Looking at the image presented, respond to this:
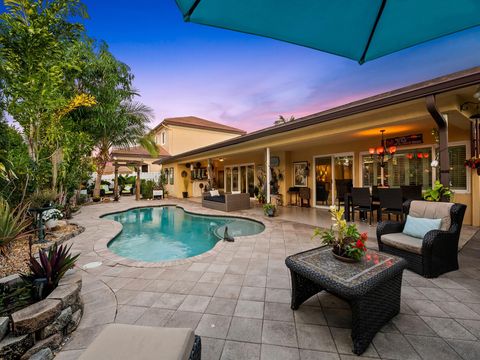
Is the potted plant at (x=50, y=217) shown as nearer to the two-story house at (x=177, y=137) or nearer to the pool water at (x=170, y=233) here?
the pool water at (x=170, y=233)

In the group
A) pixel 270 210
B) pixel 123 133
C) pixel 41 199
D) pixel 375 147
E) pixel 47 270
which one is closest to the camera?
pixel 47 270

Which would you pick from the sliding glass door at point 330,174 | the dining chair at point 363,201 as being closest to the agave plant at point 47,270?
the dining chair at point 363,201

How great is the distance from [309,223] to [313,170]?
396 cm

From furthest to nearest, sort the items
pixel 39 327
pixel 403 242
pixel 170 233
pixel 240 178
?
pixel 240 178 → pixel 170 233 → pixel 403 242 → pixel 39 327

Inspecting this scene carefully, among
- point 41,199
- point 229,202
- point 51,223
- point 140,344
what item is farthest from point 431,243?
point 51,223

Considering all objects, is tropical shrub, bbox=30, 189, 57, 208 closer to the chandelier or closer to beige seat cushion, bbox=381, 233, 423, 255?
beige seat cushion, bbox=381, 233, 423, 255

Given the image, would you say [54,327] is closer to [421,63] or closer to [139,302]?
[139,302]

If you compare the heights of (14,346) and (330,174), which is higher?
(330,174)

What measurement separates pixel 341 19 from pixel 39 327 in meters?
3.79

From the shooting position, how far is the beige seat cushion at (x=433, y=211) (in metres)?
3.27

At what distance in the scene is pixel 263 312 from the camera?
233cm

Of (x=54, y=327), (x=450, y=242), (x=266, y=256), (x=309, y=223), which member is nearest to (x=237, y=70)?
(x=309, y=223)

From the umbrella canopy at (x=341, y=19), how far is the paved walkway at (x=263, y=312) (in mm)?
2788

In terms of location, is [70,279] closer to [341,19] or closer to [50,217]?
[341,19]
